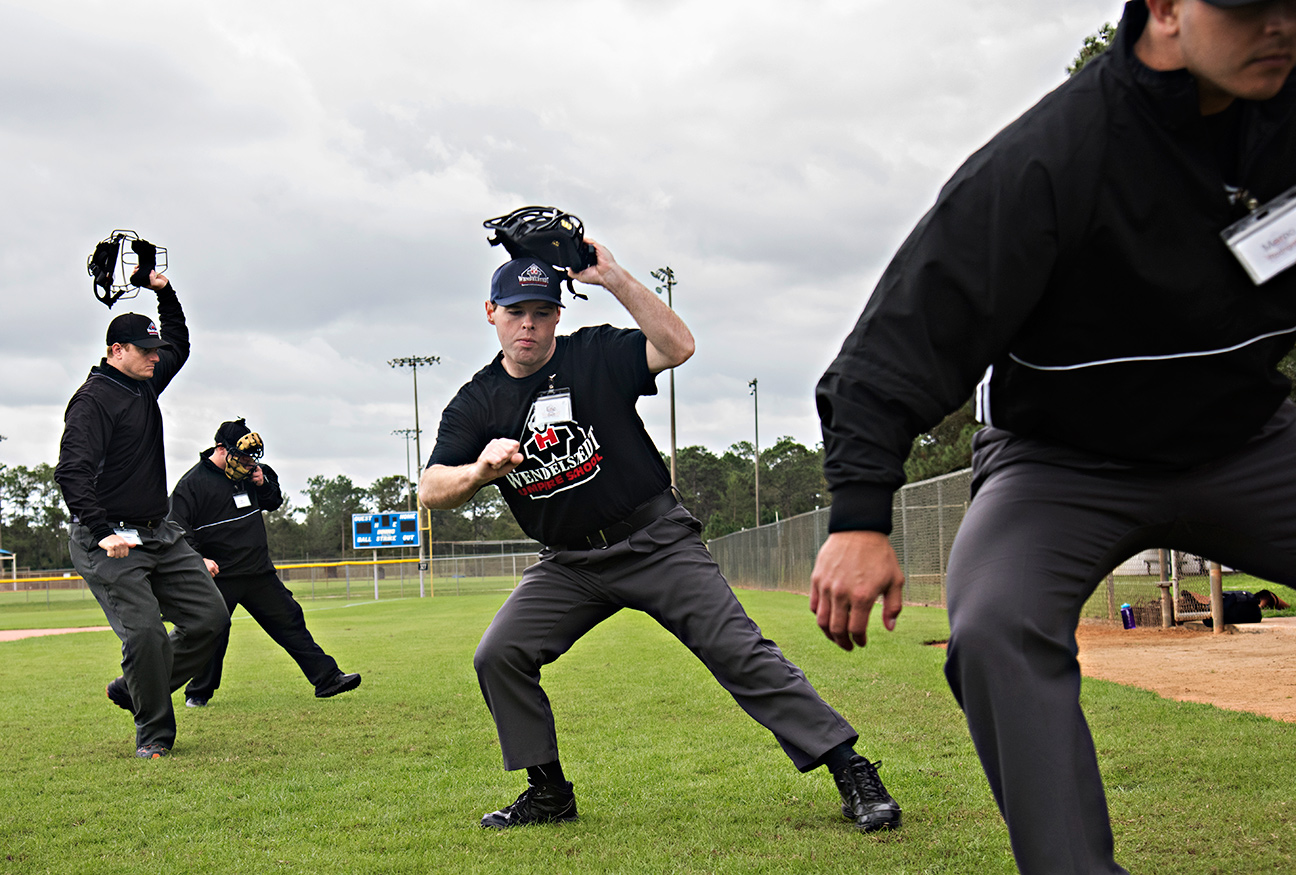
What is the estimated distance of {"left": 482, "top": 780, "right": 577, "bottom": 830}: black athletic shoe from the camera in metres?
4.15

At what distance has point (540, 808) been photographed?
13.7ft

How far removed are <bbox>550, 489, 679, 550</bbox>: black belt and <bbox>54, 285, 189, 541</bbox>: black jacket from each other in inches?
130

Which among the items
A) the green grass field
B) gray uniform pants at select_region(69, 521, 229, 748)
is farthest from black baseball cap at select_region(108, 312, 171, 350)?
the green grass field

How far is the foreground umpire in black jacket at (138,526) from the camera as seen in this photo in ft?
19.7

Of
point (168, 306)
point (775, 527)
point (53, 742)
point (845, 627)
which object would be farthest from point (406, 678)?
point (775, 527)

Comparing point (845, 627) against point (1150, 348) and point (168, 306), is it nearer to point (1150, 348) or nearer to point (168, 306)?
point (1150, 348)

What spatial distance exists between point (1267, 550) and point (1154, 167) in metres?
0.92

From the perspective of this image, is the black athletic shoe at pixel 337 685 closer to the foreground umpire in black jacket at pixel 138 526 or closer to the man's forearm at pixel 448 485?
the foreground umpire in black jacket at pixel 138 526

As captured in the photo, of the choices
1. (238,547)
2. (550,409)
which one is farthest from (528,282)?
(238,547)

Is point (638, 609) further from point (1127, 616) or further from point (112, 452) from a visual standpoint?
point (1127, 616)

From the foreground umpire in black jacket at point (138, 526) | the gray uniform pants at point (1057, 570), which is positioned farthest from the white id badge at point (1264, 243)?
the foreground umpire in black jacket at point (138, 526)

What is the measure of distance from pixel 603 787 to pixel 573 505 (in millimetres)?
1351

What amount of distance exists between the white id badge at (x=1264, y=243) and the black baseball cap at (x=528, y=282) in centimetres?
268

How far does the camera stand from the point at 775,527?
3550cm
